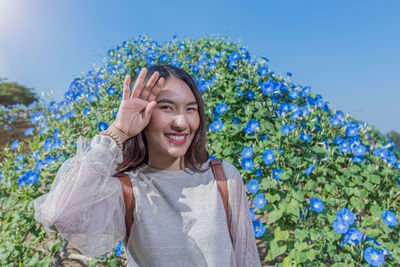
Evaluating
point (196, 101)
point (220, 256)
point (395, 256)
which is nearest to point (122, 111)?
point (196, 101)

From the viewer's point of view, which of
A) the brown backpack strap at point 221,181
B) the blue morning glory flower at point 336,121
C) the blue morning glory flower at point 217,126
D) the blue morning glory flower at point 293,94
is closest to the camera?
the brown backpack strap at point 221,181

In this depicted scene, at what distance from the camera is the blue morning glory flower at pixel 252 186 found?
229cm

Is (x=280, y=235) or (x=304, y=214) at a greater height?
(x=304, y=214)

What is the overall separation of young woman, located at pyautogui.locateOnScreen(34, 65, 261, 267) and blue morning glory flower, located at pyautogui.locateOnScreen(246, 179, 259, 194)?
83 centimetres

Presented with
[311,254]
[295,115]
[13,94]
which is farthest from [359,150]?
[13,94]

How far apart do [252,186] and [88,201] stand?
5.04 ft

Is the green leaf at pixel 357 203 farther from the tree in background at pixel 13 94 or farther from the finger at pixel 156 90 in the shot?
the tree in background at pixel 13 94

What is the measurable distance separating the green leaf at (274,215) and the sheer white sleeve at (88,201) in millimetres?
1341

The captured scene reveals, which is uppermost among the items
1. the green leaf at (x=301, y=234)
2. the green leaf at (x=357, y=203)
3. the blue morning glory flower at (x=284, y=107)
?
the blue morning glory flower at (x=284, y=107)

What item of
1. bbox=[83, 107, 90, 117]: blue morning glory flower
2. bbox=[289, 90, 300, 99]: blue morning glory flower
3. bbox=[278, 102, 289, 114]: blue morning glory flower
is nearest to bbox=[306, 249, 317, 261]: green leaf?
bbox=[278, 102, 289, 114]: blue morning glory flower

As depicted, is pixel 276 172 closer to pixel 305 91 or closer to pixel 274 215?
pixel 274 215

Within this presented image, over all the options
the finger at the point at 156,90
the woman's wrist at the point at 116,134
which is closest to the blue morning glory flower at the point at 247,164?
the finger at the point at 156,90

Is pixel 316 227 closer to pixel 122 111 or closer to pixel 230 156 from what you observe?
pixel 230 156

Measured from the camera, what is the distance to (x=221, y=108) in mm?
2893
